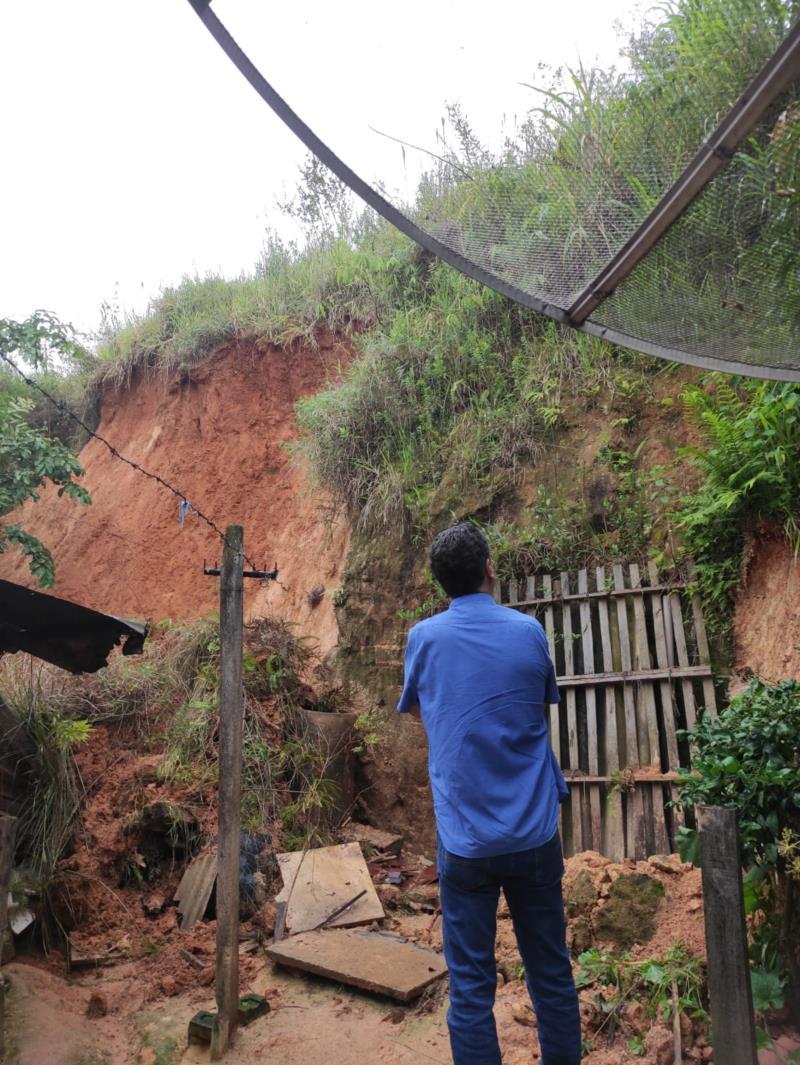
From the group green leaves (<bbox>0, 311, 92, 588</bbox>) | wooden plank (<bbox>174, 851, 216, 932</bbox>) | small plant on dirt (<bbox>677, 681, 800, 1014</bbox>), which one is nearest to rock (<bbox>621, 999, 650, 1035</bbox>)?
Result: small plant on dirt (<bbox>677, 681, 800, 1014</bbox>)

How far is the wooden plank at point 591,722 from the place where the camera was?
5535 mm

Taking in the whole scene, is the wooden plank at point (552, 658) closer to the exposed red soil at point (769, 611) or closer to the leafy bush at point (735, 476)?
the leafy bush at point (735, 476)

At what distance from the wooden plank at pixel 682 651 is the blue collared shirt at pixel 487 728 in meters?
3.00

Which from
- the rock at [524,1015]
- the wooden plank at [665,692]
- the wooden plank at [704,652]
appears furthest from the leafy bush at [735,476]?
the rock at [524,1015]

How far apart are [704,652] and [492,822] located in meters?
3.48

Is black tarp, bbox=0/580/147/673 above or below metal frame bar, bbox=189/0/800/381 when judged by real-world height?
below

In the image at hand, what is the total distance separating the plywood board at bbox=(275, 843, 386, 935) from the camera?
17.3ft

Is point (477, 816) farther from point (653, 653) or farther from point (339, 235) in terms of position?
point (339, 235)

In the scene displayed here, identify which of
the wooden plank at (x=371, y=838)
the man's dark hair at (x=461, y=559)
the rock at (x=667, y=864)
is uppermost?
the man's dark hair at (x=461, y=559)

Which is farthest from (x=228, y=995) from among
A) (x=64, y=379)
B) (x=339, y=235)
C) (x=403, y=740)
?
(x=64, y=379)

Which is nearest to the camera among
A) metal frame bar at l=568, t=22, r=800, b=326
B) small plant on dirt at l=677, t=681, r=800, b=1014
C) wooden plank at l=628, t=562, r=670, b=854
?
metal frame bar at l=568, t=22, r=800, b=326

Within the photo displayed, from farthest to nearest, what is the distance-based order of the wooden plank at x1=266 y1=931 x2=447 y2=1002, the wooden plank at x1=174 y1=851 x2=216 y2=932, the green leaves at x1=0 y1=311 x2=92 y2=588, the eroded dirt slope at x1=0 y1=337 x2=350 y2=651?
1. the eroded dirt slope at x1=0 y1=337 x2=350 y2=651
2. the green leaves at x1=0 y1=311 x2=92 y2=588
3. the wooden plank at x1=174 y1=851 x2=216 y2=932
4. the wooden plank at x1=266 y1=931 x2=447 y2=1002

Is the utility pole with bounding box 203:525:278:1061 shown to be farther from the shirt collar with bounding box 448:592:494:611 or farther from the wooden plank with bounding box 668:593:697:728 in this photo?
the wooden plank with bounding box 668:593:697:728

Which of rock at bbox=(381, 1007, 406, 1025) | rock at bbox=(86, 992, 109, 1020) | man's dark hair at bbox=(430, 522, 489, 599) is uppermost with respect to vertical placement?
man's dark hair at bbox=(430, 522, 489, 599)
